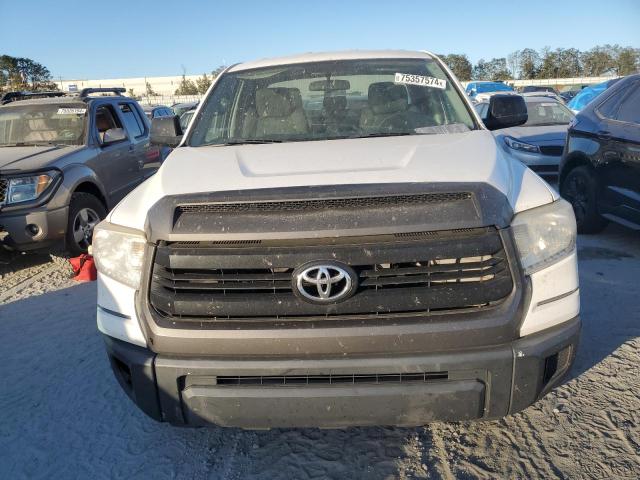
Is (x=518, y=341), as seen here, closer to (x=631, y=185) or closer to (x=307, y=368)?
(x=307, y=368)

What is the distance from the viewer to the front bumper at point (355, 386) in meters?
1.99

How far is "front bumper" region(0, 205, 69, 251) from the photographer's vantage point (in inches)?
202

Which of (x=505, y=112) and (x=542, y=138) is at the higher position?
(x=505, y=112)

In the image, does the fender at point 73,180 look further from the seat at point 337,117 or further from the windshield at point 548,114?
the windshield at point 548,114

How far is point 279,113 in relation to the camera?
3.44 metres

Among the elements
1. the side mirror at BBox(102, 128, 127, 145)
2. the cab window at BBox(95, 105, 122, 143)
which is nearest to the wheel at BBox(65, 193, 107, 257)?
the side mirror at BBox(102, 128, 127, 145)

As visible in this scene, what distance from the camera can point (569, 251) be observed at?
→ 218 cm

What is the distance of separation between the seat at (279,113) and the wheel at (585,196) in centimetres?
390

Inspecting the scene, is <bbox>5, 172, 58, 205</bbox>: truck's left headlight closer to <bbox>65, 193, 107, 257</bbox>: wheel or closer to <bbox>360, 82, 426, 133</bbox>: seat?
<bbox>65, 193, 107, 257</bbox>: wheel

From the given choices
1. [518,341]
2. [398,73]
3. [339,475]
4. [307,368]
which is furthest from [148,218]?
[398,73]

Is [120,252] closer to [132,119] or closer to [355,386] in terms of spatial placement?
[355,386]

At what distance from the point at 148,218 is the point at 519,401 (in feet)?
5.62

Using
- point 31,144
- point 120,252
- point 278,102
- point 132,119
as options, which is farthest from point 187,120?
point 120,252

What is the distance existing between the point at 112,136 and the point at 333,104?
4.05m
